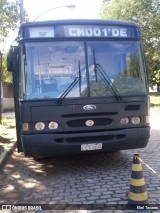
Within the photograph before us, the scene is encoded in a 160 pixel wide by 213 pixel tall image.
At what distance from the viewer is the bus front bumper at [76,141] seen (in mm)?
7160

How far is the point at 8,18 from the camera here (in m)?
17.3

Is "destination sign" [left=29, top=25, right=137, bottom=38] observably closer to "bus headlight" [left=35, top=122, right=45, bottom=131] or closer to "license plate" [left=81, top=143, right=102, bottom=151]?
"bus headlight" [left=35, top=122, right=45, bottom=131]

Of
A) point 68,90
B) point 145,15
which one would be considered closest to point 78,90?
point 68,90

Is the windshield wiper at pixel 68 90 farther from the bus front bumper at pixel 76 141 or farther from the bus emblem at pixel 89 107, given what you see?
the bus front bumper at pixel 76 141

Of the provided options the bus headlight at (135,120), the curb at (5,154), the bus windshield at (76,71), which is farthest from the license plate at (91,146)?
the curb at (5,154)

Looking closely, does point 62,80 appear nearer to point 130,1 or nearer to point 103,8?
point 130,1

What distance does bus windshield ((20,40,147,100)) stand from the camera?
7.15m

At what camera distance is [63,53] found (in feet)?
24.0

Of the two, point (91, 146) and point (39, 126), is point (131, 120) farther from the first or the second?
point (39, 126)

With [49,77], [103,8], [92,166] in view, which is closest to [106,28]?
[49,77]

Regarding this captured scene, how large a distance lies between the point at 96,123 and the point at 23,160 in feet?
9.35

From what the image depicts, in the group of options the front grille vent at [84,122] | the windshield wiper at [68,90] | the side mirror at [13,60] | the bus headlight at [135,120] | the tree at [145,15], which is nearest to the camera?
the windshield wiper at [68,90]

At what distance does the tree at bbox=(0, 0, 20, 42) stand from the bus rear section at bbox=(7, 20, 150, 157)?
347 inches

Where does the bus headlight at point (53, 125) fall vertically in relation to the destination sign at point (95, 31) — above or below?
below
